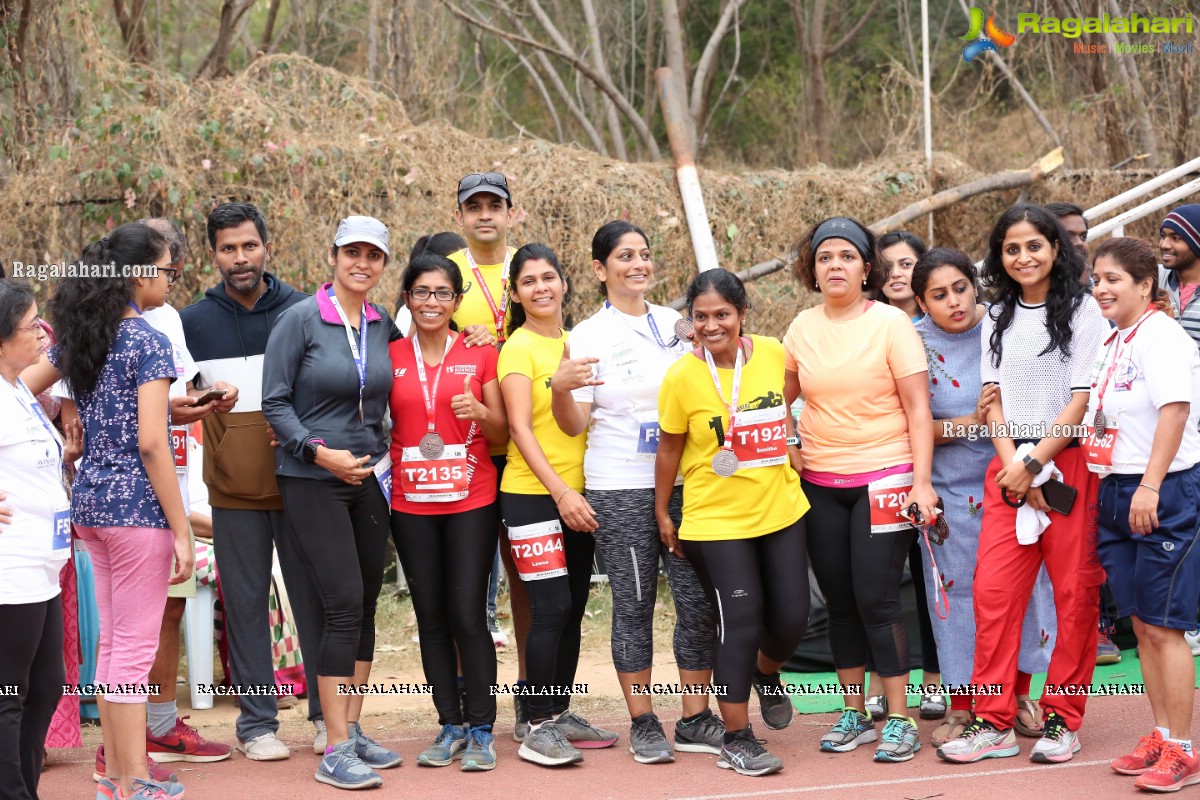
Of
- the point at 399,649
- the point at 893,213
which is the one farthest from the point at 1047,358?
the point at 893,213

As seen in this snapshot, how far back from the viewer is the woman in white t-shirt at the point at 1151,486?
4.30 m

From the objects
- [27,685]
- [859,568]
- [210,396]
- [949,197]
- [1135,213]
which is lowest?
[27,685]

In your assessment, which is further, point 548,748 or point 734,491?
point 548,748

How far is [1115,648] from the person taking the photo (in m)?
6.22

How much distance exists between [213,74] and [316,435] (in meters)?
9.02

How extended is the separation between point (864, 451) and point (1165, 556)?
1115 mm

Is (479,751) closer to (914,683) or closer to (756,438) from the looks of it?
(756,438)

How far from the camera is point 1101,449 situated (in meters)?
4.48

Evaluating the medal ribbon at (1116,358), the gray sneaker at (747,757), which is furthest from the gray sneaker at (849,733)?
the medal ribbon at (1116,358)

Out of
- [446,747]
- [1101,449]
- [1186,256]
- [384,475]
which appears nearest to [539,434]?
[384,475]

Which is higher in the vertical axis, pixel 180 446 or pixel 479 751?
pixel 180 446

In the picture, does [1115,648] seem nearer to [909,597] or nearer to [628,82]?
[909,597]

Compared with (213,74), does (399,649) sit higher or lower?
lower

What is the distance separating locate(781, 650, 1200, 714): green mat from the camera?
5680 millimetres
